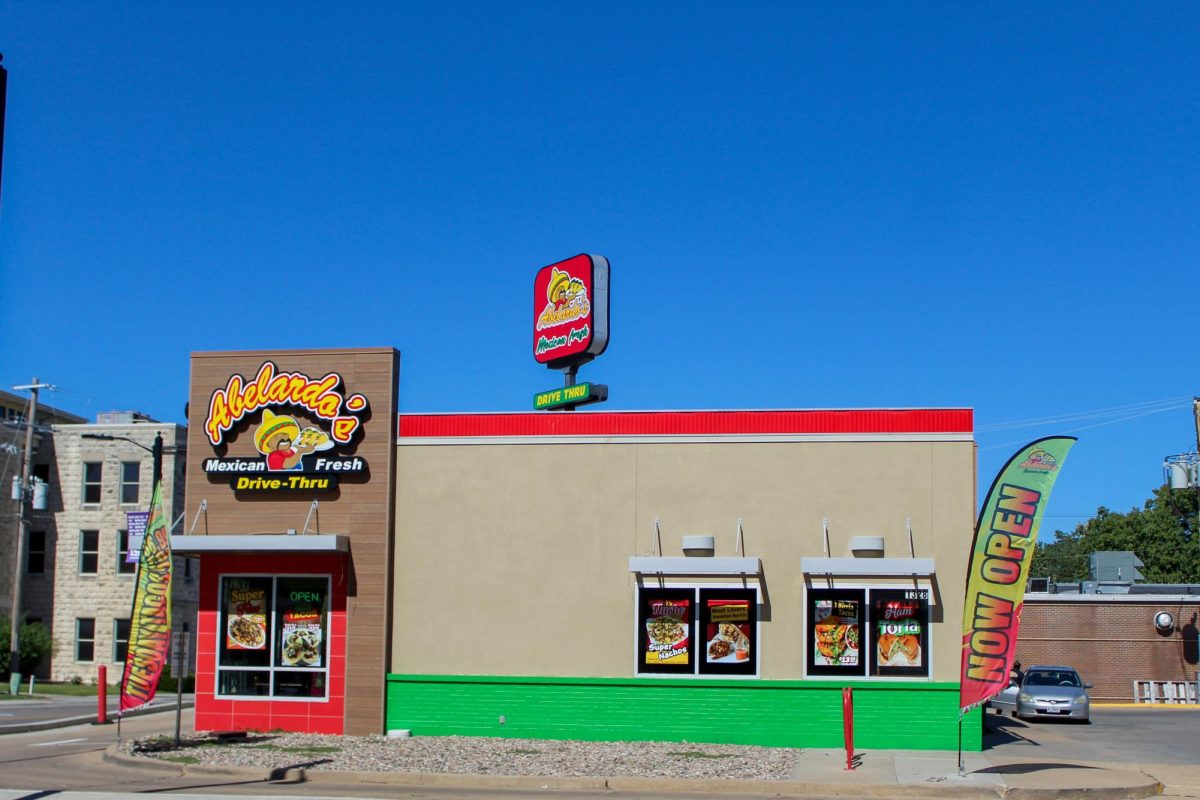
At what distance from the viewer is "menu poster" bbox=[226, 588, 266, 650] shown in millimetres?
24812

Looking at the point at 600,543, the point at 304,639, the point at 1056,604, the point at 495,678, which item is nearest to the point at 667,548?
the point at 600,543

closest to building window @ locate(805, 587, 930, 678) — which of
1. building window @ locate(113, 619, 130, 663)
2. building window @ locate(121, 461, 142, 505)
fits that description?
building window @ locate(113, 619, 130, 663)

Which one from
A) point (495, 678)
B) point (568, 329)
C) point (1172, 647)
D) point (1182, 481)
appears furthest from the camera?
point (1182, 481)

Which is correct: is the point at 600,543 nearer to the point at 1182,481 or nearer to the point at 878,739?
the point at 878,739

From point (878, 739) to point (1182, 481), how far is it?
35516 mm

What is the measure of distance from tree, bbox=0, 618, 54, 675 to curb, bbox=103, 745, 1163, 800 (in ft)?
101

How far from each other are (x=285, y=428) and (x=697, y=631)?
8.91 m

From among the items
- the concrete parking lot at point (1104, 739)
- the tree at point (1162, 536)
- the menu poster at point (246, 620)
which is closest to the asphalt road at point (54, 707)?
the menu poster at point (246, 620)

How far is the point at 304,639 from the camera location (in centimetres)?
2461

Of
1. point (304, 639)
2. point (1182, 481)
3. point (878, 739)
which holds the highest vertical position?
point (1182, 481)

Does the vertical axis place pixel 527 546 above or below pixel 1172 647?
above

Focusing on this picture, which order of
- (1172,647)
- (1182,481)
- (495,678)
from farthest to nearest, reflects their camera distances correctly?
(1182,481) → (1172,647) → (495,678)

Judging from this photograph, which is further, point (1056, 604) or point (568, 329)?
point (1056, 604)

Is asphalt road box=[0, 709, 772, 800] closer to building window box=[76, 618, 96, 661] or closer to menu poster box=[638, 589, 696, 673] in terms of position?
menu poster box=[638, 589, 696, 673]
